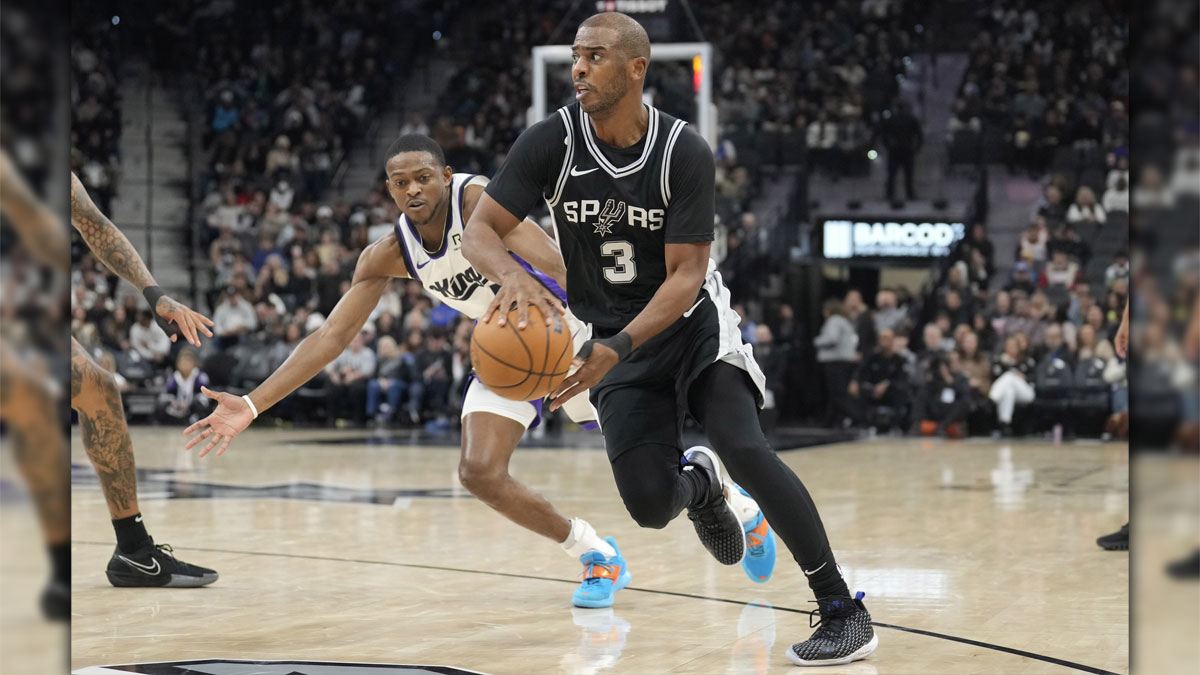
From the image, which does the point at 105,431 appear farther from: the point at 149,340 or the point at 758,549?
the point at 149,340

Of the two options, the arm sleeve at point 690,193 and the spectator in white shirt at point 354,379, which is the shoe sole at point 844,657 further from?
the spectator in white shirt at point 354,379

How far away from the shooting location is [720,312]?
14.7ft

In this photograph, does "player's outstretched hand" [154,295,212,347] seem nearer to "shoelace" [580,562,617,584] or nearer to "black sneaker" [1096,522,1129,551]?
"shoelace" [580,562,617,584]

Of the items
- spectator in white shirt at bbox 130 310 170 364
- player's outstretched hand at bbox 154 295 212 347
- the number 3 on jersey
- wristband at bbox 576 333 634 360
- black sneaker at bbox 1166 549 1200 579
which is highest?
the number 3 on jersey

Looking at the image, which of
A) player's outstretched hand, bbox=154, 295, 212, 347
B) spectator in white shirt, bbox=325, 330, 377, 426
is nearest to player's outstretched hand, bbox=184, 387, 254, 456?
player's outstretched hand, bbox=154, 295, 212, 347

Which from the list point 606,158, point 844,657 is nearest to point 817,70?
point 606,158

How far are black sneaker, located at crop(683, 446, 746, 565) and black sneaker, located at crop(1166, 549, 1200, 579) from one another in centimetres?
370

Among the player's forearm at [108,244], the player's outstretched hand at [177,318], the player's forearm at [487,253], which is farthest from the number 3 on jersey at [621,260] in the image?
the player's forearm at [108,244]

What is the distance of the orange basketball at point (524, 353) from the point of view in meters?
3.82

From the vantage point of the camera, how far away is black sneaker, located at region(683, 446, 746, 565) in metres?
4.88

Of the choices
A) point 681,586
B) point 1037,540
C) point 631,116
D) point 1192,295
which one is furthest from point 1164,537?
point 1037,540

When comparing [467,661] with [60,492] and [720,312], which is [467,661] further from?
[60,492]

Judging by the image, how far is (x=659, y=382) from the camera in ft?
14.8

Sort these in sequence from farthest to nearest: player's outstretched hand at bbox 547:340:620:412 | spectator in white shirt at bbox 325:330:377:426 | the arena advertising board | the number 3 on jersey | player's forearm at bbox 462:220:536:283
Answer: the arena advertising board < spectator in white shirt at bbox 325:330:377:426 < the number 3 on jersey < player's forearm at bbox 462:220:536:283 < player's outstretched hand at bbox 547:340:620:412
